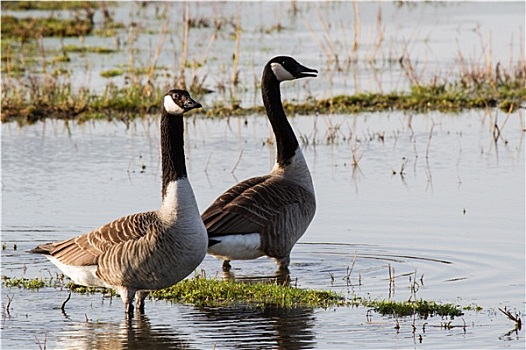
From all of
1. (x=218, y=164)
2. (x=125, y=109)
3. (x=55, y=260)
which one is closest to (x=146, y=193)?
(x=218, y=164)

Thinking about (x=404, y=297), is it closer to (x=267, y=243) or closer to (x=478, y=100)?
(x=267, y=243)

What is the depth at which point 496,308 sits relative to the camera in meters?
8.86

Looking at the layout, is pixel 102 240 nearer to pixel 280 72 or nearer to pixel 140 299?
pixel 140 299

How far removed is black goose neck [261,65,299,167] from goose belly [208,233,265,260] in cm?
117

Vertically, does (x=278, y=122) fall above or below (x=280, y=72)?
below

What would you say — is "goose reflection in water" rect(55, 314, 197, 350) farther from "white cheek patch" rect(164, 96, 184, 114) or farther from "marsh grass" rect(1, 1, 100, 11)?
"marsh grass" rect(1, 1, 100, 11)

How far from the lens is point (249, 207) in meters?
10.5

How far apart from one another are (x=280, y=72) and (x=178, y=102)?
3.48 m

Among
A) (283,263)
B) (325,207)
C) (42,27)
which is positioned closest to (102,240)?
(283,263)

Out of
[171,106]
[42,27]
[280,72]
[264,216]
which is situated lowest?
[264,216]

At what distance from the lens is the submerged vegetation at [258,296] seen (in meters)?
8.73

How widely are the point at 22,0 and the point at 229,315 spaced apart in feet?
98.8

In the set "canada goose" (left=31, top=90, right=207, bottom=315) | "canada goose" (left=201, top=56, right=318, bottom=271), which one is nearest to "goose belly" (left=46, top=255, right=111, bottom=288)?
"canada goose" (left=31, top=90, right=207, bottom=315)

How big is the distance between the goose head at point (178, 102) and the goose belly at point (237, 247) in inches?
67.6
